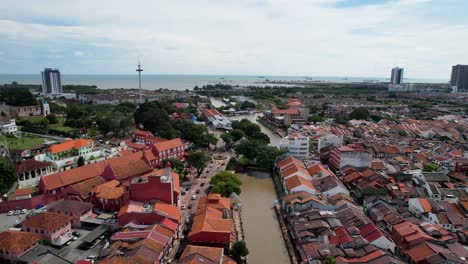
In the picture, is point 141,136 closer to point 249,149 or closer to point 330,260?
point 249,149

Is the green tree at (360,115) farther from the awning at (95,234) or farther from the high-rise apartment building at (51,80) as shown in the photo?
the high-rise apartment building at (51,80)

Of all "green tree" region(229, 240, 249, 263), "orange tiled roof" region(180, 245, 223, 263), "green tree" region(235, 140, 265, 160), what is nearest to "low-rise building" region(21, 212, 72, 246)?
"orange tiled roof" region(180, 245, 223, 263)

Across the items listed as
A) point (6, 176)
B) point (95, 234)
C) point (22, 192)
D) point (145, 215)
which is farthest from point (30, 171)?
point (145, 215)

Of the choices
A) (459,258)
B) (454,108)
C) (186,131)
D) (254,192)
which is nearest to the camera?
(459,258)

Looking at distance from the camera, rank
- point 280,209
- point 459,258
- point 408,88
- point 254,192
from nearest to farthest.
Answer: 1. point 459,258
2. point 280,209
3. point 254,192
4. point 408,88

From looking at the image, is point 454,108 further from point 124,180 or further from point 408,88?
point 124,180

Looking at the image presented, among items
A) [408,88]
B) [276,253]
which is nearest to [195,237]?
[276,253]

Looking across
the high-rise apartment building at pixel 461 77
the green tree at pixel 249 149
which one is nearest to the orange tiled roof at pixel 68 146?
the green tree at pixel 249 149
